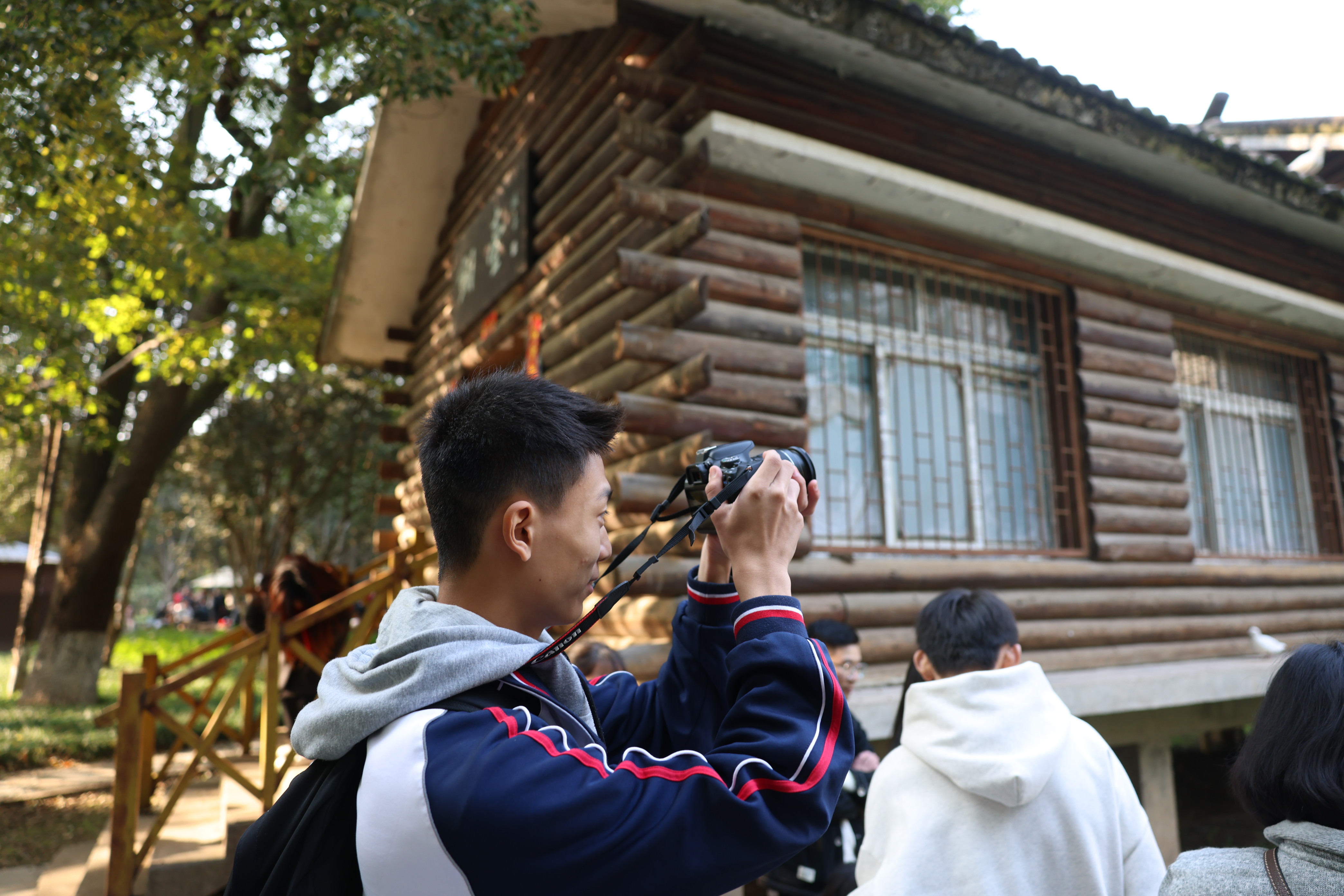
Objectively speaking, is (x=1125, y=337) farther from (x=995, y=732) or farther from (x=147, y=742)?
(x=147, y=742)

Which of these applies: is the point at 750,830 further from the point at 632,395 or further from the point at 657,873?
the point at 632,395

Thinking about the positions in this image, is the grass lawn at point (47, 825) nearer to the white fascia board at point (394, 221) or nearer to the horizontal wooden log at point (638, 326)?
the white fascia board at point (394, 221)

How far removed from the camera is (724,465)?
1567 millimetres

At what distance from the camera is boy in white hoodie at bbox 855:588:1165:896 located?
90.9 inches

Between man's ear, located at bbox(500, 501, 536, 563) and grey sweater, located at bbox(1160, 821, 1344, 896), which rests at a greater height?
man's ear, located at bbox(500, 501, 536, 563)

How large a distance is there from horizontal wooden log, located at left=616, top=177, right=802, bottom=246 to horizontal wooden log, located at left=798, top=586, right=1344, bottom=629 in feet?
7.42

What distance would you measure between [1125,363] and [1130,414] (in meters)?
0.42

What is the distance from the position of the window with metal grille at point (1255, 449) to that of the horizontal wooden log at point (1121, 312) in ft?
1.83

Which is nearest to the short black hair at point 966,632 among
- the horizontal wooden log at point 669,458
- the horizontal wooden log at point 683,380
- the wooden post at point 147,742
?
the horizontal wooden log at point 669,458

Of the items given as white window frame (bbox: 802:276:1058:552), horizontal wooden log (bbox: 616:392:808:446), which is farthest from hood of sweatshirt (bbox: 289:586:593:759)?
white window frame (bbox: 802:276:1058:552)

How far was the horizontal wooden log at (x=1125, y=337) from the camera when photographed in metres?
6.91

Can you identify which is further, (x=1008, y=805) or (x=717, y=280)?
(x=717, y=280)

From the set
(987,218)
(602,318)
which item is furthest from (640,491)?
(987,218)

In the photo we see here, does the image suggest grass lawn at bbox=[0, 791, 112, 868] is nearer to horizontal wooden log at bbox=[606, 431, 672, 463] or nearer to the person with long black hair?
horizontal wooden log at bbox=[606, 431, 672, 463]
